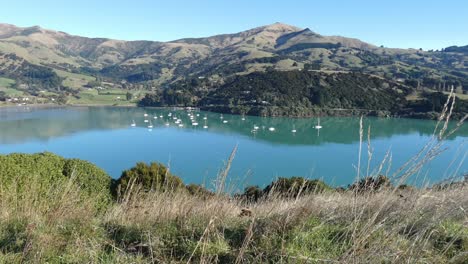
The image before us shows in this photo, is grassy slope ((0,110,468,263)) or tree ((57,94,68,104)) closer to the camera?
grassy slope ((0,110,468,263))

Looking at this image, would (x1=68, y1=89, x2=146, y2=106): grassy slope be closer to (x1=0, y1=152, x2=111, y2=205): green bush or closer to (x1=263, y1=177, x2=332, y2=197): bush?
(x1=0, y1=152, x2=111, y2=205): green bush

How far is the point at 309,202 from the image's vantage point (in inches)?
132

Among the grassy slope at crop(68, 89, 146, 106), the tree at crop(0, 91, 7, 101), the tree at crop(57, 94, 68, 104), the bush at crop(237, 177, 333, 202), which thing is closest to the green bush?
the bush at crop(237, 177, 333, 202)

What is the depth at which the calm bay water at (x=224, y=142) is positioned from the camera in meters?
47.4

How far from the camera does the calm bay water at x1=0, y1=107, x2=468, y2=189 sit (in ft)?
156

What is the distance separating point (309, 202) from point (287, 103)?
10735 centimetres

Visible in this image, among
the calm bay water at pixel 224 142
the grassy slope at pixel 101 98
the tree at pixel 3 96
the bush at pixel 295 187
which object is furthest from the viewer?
the grassy slope at pixel 101 98

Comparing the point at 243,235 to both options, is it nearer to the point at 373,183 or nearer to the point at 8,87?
the point at 373,183

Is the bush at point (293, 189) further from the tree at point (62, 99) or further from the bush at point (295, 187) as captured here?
the tree at point (62, 99)

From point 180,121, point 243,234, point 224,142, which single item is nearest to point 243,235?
point 243,234

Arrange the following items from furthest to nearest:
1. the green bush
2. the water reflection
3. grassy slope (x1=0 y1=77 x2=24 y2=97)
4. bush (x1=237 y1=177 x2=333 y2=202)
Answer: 1. grassy slope (x1=0 y1=77 x2=24 y2=97)
2. the water reflection
3. the green bush
4. bush (x1=237 y1=177 x2=333 y2=202)

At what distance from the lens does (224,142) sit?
6812 centimetres

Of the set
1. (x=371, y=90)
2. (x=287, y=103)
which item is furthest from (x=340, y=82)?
(x=287, y=103)

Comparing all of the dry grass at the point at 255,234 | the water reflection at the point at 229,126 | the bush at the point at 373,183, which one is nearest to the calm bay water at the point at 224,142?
the water reflection at the point at 229,126
